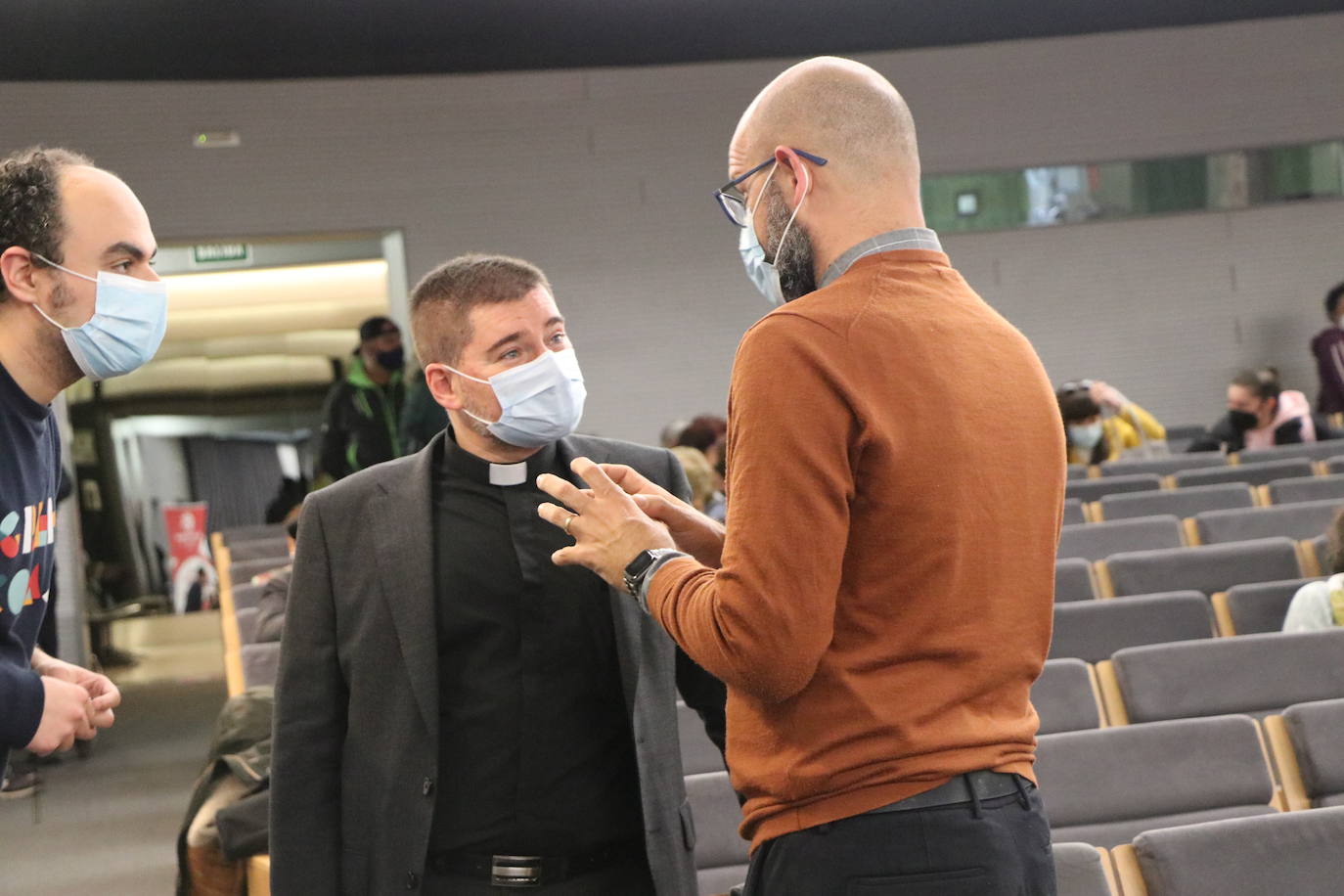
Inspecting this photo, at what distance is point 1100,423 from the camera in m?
8.91

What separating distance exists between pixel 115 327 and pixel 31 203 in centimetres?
20

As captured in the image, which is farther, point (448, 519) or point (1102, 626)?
point (1102, 626)

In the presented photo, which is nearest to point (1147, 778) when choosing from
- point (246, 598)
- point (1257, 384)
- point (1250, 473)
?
point (246, 598)

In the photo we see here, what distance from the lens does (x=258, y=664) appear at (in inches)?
171

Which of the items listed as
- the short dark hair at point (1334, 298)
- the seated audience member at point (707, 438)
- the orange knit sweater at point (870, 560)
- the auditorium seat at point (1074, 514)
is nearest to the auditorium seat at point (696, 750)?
the orange knit sweater at point (870, 560)

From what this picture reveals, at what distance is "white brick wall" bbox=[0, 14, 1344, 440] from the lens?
1019 centimetres

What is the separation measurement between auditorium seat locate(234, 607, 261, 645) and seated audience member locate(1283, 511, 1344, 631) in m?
3.52

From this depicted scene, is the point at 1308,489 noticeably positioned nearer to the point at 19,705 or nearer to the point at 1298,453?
the point at 1298,453

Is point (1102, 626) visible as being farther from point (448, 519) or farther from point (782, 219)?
point (782, 219)

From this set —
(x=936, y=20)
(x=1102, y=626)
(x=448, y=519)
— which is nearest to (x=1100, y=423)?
(x=936, y=20)

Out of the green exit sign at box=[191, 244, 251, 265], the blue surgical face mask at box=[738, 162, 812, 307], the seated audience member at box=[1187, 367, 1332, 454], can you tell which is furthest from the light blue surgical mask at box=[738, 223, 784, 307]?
the green exit sign at box=[191, 244, 251, 265]

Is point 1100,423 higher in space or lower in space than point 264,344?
lower

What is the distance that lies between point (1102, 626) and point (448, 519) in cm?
273

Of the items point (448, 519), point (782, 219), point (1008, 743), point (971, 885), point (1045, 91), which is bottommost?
point (971, 885)
